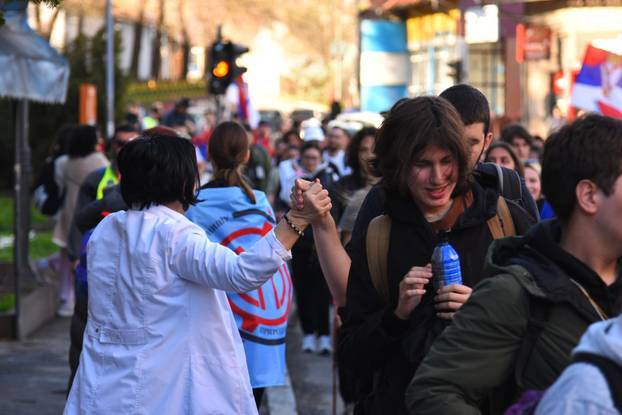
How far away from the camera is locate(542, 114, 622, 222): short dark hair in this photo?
2977mm

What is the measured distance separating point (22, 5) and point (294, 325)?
475cm

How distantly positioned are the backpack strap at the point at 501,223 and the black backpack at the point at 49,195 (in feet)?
35.6

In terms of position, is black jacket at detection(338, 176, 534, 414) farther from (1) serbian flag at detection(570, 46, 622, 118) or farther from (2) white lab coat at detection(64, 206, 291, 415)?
(1) serbian flag at detection(570, 46, 622, 118)

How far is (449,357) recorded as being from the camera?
120 inches

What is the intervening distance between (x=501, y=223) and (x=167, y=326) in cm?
126

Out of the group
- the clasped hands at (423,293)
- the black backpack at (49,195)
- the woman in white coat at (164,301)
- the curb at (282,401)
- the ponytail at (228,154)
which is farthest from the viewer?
the black backpack at (49,195)

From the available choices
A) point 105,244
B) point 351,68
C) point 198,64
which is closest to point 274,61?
point 198,64

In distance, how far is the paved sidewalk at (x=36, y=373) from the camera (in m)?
9.68

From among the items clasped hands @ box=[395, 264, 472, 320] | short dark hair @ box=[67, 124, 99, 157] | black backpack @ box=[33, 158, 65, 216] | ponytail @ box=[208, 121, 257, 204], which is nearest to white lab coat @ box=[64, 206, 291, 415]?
clasped hands @ box=[395, 264, 472, 320]

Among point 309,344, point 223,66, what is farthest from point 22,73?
point 223,66

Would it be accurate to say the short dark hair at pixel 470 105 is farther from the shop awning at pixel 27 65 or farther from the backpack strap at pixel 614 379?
the shop awning at pixel 27 65

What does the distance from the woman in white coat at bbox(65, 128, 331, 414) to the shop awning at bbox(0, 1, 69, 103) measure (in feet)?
23.6

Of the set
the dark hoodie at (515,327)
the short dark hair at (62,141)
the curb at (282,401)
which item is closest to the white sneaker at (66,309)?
the short dark hair at (62,141)

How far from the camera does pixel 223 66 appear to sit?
71.5ft
